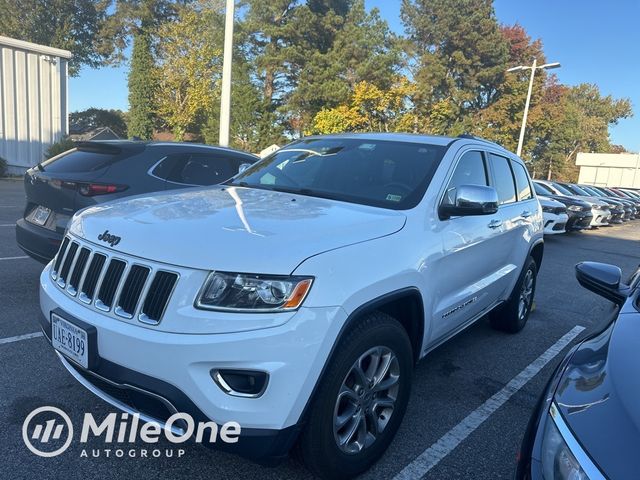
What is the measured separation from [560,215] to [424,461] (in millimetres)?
11968

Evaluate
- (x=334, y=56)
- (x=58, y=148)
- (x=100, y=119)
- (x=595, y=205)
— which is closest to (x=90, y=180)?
(x=58, y=148)

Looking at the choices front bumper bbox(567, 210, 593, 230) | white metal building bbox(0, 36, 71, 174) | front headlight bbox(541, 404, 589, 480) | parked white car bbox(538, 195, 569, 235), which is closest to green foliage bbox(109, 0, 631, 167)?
white metal building bbox(0, 36, 71, 174)

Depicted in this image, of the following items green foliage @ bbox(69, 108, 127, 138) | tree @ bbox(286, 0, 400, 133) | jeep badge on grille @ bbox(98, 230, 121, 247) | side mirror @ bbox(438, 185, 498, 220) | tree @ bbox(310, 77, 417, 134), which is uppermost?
tree @ bbox(286, 0, 400, 133)

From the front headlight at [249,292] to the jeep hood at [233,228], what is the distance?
1.4 inches

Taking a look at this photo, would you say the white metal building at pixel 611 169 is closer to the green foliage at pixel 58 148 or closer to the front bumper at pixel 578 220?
the front bumper at pixel 578 220

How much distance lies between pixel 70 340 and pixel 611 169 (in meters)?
Answer: 63.9

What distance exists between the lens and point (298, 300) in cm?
206

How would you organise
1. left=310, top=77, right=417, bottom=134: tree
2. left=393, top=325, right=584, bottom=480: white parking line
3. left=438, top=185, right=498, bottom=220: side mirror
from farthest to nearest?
left=310, top=77, right=417, bottom=134: tree → left=438, top=185, right=498, bottom=220: side mirror → left=393, top=325, right=584, bottom=480: white parking line

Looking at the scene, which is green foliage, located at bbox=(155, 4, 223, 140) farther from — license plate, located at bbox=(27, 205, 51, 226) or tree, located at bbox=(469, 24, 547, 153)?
license plate, located at bbox=(27, 205, 51, 226)

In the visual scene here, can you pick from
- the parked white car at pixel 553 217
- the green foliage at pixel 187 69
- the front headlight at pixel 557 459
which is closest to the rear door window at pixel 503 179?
the front headlight at pixel 557 459

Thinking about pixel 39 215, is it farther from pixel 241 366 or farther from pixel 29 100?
pixel 29 100

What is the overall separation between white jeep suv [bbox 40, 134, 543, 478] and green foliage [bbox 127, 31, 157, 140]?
38.5 metres

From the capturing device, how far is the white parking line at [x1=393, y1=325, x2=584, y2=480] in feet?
8.73

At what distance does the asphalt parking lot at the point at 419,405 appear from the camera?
8.30ft
